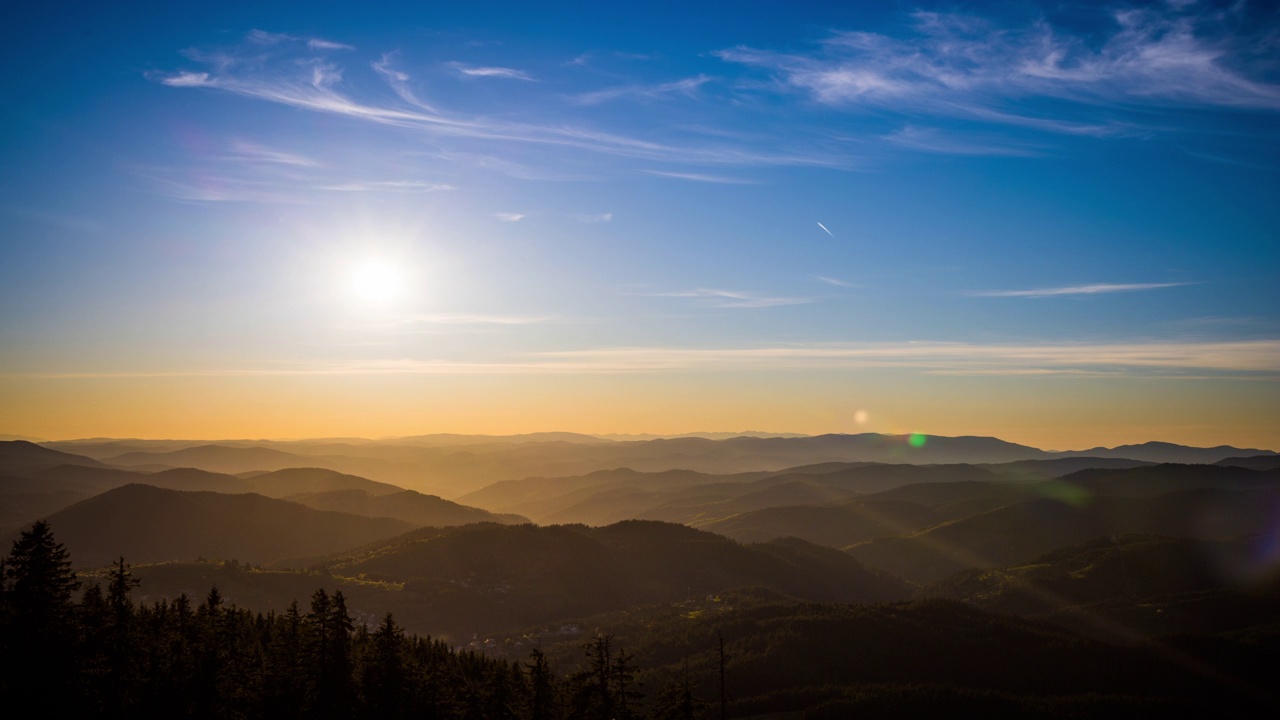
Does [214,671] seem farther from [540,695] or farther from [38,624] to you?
[540,695]

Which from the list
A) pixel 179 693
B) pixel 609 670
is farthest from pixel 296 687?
pixel 609 670

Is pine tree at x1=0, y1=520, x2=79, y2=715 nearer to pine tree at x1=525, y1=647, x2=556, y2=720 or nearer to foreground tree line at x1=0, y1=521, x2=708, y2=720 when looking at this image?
foreground tree line at x1=0, y1=521, x2=708, y2=720

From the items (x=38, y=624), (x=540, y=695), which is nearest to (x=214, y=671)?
(x=38, y=624)

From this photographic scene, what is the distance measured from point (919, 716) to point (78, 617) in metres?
167

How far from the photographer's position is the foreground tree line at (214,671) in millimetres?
47156

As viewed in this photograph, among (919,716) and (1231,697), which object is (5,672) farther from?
(1231,697)

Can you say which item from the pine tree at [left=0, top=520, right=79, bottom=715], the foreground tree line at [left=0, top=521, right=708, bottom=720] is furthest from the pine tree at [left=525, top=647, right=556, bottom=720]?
the pine tree at [left=0, top=520, right=79, bottom=715]

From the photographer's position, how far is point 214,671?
197ft

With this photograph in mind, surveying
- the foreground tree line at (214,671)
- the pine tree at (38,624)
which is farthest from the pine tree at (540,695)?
the pine tree at (38,624)

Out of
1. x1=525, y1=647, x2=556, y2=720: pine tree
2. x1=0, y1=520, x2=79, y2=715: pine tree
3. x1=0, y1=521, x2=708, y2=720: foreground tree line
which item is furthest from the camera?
x1=525, y1=647, x2=556, y2=720: pine tree

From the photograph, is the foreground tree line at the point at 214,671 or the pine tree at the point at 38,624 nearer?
the pine tree at the point at 38,624

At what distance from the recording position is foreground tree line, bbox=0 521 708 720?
47.2 meters

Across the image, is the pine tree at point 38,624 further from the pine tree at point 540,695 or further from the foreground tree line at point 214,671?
the pine tree at point 540,695

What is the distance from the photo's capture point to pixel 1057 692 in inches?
7771
